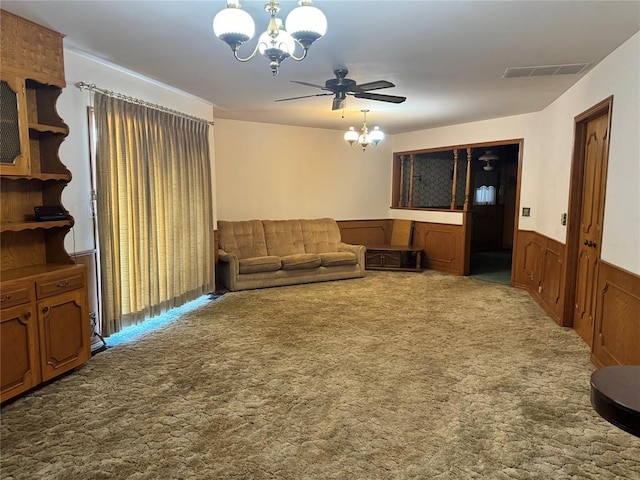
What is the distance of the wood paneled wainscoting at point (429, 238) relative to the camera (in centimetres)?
722

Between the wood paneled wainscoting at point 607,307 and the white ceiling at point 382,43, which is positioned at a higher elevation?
the white ceiling at point 382,43

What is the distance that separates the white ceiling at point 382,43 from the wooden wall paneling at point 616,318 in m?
1.77

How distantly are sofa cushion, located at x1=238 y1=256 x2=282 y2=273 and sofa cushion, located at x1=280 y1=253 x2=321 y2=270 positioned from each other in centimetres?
11

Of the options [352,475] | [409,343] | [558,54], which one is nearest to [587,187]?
[558,54]

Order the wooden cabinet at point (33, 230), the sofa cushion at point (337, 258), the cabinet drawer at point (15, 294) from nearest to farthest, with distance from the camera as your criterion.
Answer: the cabinet drawer at point (15, 294) → the wooden cabinet at point (33, 230) → the sofa cushion at point (337, 258)

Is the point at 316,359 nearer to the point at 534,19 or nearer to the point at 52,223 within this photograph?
the point at 52,223

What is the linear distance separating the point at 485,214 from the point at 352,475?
8.53 m

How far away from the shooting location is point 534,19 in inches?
109

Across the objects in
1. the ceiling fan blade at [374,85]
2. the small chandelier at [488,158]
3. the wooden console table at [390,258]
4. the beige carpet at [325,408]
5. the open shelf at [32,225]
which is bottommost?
the beige carpet at [325,408]

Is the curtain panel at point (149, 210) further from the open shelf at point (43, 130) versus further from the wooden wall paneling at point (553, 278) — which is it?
the wooden wall paneling at point (553, 278)

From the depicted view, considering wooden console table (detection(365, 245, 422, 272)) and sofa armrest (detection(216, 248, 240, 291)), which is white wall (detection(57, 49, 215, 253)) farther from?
wooden console table (detection(365, 245, 422, 272))

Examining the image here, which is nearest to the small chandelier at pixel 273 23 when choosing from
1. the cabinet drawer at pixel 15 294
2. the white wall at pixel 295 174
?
the cabinet drawer at pixel 15 294

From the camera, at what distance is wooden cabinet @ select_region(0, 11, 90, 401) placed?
2766 mm

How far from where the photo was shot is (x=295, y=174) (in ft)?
24.7
